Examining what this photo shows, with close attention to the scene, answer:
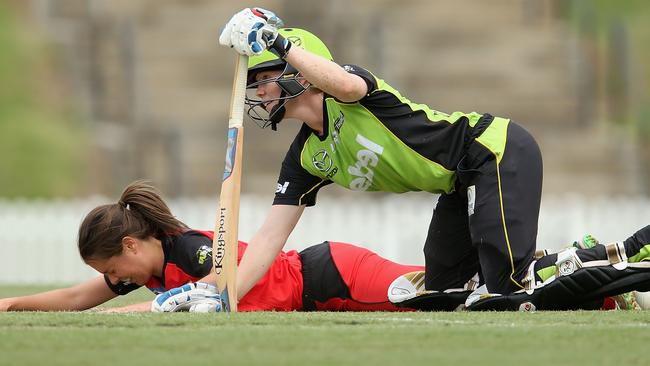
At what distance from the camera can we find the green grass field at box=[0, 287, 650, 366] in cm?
488

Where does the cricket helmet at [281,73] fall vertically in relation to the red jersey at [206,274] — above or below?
above

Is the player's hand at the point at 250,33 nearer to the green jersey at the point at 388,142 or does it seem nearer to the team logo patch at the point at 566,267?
the green jersey at the point at 388,142

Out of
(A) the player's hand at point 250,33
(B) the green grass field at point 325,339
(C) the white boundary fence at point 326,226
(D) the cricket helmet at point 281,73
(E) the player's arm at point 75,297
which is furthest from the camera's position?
(C) the white boundary fence at point 326,226

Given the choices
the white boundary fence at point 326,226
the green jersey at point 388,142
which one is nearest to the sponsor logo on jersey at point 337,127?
the green jersey at point 388,142

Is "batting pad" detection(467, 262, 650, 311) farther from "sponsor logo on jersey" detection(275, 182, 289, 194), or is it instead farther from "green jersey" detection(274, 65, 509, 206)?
"sponsor logo on jersey" detection(275, 182, 289, 194)

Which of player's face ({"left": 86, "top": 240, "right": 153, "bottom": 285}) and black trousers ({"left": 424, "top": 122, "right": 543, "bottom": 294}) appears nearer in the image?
black trousers ({"left": 424, "top": 122, "right": 543, "bottom": 294})

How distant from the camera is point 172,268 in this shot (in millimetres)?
7141

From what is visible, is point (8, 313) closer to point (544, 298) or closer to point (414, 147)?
point (414, 147)

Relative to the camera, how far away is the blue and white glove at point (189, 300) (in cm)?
668

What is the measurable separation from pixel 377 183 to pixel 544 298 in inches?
40.7

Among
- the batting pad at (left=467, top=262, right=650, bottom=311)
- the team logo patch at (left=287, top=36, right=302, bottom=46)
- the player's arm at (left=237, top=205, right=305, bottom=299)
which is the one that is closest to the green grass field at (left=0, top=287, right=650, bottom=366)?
the batting pad at (left=467, top=262, right=650, bottom=311)

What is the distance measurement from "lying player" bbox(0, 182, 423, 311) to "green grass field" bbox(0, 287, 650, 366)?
0.67 meters

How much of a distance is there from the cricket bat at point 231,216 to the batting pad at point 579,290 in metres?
1.22

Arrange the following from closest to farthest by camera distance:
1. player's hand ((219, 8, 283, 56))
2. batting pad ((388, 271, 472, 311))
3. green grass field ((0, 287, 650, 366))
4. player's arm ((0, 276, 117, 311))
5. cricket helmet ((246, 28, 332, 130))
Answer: green grass field ((0, 287, 650, 366)) → player's hand ((219, 8, 283, 56)) → cricket helmet ((246, 28, 332, 130)) → batting pad ((388, 271, 472, 311)) → player's arm ((0, 276, 117, 311))
